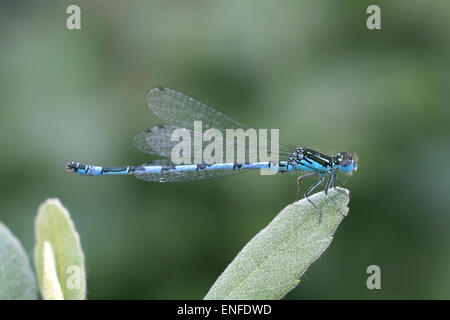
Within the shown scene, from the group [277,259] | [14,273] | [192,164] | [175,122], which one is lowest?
[14,273]

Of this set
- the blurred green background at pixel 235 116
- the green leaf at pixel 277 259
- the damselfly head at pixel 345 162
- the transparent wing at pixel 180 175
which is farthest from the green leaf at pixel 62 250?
the damselfly head at pixel 345 162

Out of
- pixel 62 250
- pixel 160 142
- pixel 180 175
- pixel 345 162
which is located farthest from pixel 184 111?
pixel 62 250

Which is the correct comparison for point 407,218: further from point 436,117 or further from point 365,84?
point 365,84

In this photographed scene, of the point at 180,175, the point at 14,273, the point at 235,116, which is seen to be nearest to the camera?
the point at 14,273

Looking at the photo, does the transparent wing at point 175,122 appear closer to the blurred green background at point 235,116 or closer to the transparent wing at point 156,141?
the transparent wing at point 156,141

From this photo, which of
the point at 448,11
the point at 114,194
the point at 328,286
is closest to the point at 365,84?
the point at 448,11

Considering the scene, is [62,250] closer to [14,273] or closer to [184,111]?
[14,273]

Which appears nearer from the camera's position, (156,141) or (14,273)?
(14,273)

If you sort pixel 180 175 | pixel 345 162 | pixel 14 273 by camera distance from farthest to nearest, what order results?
pixel 180 175, pixel 345 162, pixel 14 273
